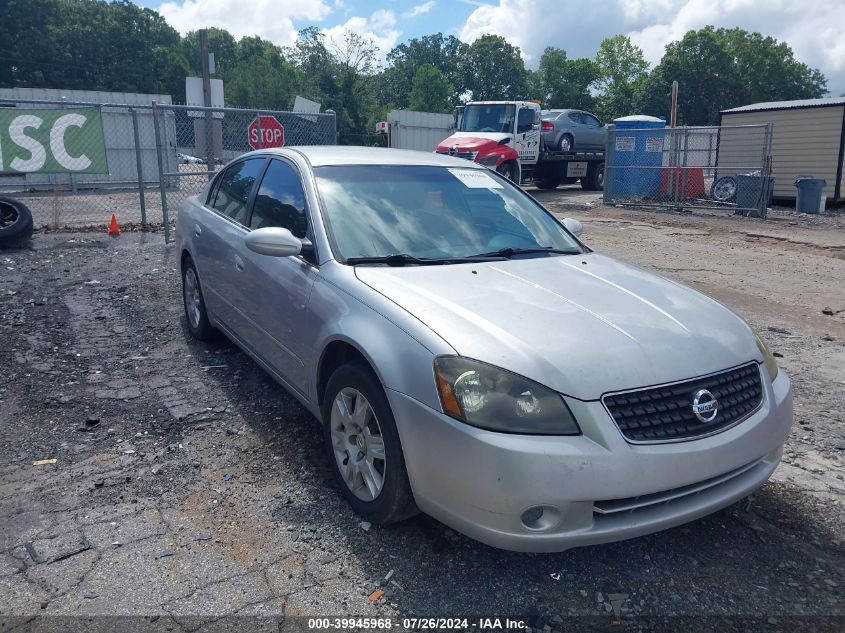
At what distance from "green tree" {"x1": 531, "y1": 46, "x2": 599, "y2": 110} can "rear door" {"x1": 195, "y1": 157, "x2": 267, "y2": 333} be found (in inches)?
3330

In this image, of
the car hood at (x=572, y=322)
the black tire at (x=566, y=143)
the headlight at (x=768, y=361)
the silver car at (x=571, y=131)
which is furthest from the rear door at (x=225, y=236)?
the black tire at (x=566, y=143)

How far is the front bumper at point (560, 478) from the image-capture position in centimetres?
248

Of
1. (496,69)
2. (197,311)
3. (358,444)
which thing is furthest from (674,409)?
(496,69)

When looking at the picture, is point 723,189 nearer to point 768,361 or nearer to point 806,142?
point 806,142

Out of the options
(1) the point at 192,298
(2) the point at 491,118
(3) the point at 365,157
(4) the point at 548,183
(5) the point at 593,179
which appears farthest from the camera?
(5) the point at 593,179

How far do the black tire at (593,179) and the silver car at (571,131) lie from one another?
27.1 inches

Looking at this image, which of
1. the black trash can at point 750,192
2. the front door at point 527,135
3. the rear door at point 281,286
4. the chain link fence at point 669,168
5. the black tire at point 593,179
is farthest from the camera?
the black tire at point 593,179

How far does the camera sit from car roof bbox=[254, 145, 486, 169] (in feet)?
14.0

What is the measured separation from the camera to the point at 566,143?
23391mm

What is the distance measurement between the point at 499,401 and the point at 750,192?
52.1ft

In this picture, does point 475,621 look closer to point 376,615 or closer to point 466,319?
point 376,615

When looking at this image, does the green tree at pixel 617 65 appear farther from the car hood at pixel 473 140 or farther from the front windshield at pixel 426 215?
the front windshield at pixel 426 215

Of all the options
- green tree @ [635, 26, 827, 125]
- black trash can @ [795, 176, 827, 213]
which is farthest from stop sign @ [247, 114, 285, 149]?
green tree @ [635, 26, 827, 125]

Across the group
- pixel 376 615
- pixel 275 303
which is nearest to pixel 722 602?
pixel 376 615
